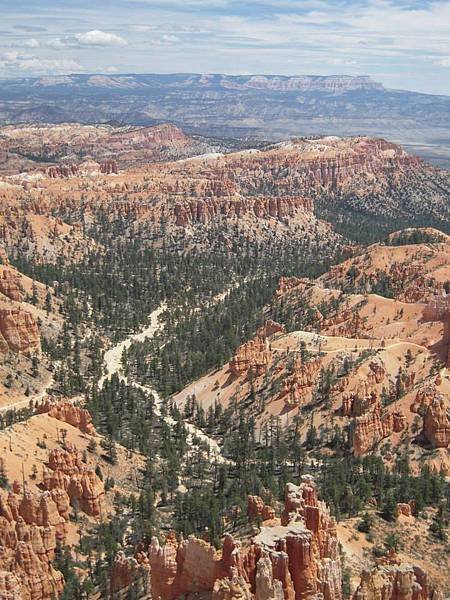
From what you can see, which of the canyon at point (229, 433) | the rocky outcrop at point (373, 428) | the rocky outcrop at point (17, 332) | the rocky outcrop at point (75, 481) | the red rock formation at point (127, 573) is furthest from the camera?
the rocky outcrop at point (17, 332)

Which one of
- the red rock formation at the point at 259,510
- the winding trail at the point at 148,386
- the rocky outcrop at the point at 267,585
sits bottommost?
the winding trail at the point at 148,386

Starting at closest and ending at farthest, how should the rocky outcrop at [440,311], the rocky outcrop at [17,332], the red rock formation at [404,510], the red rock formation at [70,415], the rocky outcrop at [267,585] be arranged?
the rocky outcrop at [267,585] < the red rock formation at [404,510] < the red rock formation at [70,415] < the rocky outcrop at [440,311] < the rocky outcrop at [17,332]

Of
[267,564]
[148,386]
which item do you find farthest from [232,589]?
[148,386]

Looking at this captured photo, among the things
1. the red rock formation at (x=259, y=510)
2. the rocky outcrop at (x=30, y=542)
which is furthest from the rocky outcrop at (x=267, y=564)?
the rocky outcrop at (x=30, y=542)

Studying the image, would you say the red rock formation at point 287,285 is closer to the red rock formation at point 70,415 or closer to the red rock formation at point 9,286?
the red rock formation at point 9,286

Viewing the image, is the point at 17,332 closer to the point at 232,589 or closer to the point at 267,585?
the point at 232,589

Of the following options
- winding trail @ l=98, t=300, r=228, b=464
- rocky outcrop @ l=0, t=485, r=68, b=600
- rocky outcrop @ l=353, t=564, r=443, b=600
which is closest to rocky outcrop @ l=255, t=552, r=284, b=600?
rocky outcrop @ l=353, t=564, r=443, b=600

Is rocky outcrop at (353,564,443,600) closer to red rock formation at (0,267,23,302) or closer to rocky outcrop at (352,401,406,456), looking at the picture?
rocky outcrop at (352,401,406,456)
